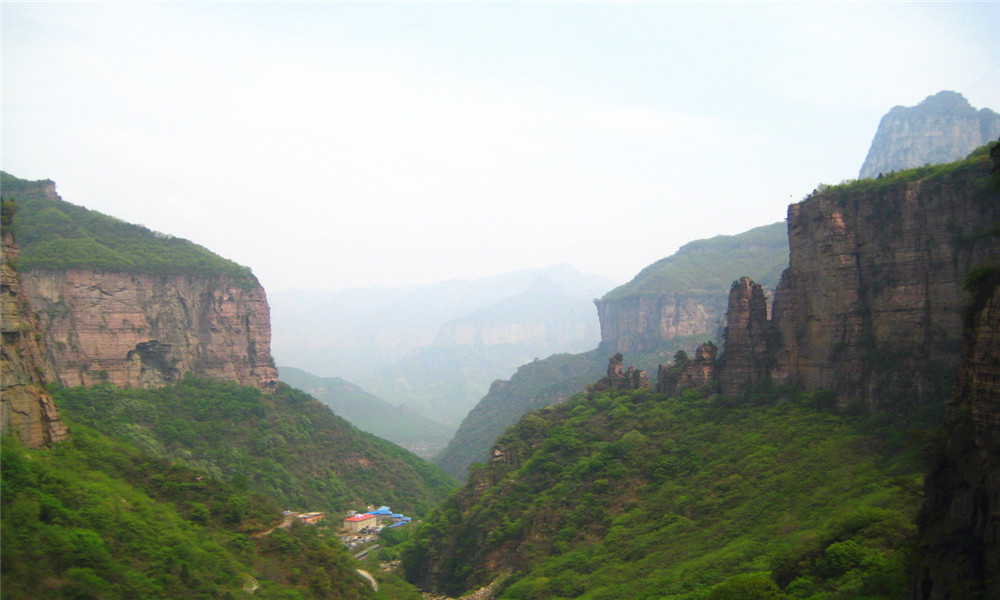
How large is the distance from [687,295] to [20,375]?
376 feet

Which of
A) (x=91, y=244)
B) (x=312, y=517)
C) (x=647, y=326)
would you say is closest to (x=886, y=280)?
(x=312, y=517)

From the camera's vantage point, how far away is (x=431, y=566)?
56.7 meters

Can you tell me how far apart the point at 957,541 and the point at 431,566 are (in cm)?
4286

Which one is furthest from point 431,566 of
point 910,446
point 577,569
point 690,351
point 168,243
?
point 690,351

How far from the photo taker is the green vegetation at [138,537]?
27531mm

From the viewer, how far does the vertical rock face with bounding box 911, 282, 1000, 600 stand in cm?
1873

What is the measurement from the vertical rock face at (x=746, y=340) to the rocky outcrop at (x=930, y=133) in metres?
87.3

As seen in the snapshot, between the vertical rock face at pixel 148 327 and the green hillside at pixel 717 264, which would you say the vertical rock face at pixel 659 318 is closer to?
the green hillside at pixel 717 264

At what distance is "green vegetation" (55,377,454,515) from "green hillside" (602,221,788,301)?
6326 centimetres

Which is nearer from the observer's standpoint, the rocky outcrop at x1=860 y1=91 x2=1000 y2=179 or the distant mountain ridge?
the distant mountain ridge

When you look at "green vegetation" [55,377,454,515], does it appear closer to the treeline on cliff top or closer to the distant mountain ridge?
the treeline on cliff top

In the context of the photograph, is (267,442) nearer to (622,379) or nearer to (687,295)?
(622,379)

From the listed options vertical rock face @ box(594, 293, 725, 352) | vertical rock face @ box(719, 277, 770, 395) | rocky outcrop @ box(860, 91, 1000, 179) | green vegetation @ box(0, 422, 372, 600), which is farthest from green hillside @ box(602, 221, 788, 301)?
green vegetation @ box(0, 422, 372, 600)

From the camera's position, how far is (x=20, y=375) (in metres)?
32.9
